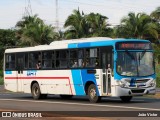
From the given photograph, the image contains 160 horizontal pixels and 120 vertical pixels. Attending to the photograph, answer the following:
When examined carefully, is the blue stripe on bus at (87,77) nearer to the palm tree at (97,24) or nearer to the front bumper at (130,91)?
the front bumper at (130,91)

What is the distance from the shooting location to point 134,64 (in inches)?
979

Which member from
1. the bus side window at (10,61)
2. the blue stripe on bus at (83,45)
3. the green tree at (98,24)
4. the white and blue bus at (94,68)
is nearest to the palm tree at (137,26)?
the green tree at (98,24)

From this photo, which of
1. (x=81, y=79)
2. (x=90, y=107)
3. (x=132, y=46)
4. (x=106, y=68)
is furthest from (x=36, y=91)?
(x=90, y=107)

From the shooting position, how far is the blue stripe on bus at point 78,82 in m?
26.5

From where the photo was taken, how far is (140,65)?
82.0ft

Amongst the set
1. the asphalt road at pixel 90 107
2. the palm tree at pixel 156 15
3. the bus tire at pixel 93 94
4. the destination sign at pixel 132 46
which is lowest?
the asphalt road at pixel 90 107

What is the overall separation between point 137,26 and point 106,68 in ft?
134

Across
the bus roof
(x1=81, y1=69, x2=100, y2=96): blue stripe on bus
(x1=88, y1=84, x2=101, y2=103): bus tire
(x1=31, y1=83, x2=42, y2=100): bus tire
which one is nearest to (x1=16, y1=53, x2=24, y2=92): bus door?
(x1=31, y1=83, x2=42, y2=100): bus tire

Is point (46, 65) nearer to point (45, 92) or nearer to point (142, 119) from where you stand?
point (45, 92)

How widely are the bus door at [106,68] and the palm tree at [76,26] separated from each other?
41725 millimetres

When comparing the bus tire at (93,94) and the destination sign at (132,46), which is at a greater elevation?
the destination sign at (132,46)

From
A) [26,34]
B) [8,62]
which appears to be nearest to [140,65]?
[8,62]

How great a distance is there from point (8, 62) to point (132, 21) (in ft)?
113

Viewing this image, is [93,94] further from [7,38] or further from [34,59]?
[7,38]
